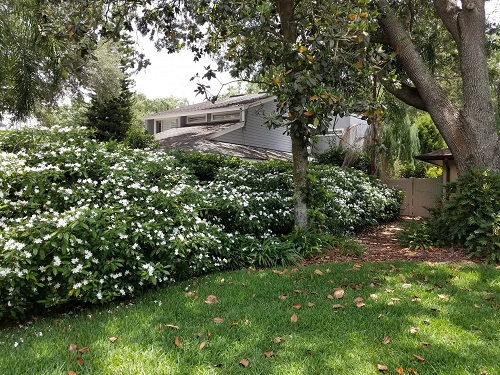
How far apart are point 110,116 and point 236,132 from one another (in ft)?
24.6

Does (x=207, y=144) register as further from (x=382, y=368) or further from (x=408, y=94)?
(x=382, y=368)

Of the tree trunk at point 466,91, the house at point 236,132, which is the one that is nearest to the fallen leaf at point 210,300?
the tree trunk at point 466,91

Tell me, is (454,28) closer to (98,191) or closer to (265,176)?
(265,176)

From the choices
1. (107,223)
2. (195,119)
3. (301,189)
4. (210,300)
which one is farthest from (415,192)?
(107,223)

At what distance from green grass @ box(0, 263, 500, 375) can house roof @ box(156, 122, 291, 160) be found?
991 cm

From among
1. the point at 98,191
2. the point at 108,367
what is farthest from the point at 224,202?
the point at 108,367

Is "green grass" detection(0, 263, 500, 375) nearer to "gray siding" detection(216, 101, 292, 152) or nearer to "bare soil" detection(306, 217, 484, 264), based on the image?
"bare soil" detection(306, 217, 484, 264)

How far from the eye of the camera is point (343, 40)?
237 inches

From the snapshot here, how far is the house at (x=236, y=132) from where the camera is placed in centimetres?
1555

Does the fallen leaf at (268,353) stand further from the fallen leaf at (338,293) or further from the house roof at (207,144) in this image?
the house roof at (207,144)

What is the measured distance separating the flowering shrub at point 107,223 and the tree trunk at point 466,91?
10.3ft

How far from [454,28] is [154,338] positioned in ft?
29.1

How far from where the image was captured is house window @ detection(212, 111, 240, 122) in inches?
699

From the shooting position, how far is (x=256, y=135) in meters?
17.8
